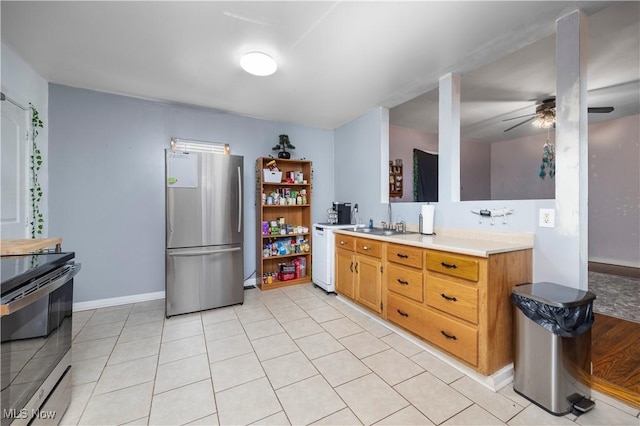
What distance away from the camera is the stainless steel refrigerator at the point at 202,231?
2.78 meters

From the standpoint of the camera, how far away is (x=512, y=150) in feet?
18.9

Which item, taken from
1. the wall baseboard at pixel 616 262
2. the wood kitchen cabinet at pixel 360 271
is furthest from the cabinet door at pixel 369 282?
the wall baseboard at pixel 616 262

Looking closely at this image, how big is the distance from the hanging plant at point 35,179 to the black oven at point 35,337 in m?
1.69

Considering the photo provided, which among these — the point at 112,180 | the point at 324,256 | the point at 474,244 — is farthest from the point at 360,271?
the point at 112,180

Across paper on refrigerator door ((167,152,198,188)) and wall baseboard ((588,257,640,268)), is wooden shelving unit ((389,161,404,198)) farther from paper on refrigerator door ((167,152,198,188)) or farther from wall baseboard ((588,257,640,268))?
wall baseboard ((588,257,640,268))

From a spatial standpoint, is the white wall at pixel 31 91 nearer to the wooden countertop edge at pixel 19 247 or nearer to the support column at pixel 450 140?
the wooden countertop edge at pixel 19 247

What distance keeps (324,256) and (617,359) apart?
2667 mm

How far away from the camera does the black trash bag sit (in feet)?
4.67

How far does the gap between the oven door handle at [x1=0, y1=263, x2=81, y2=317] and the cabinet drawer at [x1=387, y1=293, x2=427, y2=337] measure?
2.28m

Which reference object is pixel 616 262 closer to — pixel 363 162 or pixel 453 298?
pixel 363 162

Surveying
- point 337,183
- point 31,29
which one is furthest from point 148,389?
point 337,183

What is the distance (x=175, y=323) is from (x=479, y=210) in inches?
123

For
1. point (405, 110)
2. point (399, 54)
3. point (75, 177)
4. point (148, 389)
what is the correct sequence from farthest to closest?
1. point (405, 110)
2. point (75, 177)
3. point (399, 54)
4. point (148, 389)

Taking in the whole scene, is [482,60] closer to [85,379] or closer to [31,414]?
[31,414]
